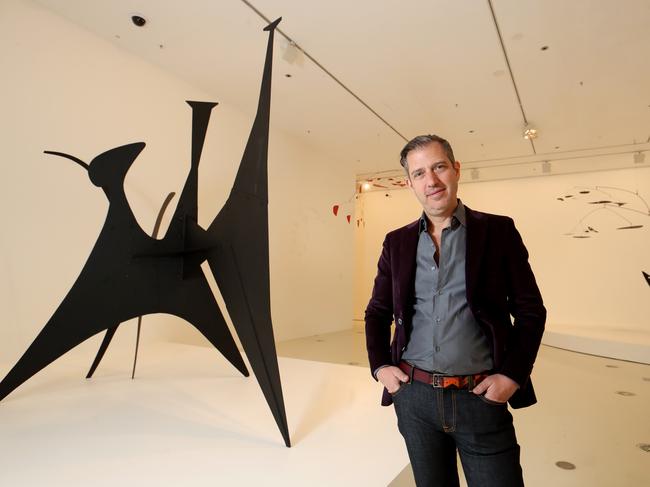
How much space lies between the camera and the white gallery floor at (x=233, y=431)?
1329 millimetres

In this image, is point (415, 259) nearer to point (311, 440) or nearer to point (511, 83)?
point (311, 440)

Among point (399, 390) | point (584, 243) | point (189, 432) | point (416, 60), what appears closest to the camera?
point (399, 390)

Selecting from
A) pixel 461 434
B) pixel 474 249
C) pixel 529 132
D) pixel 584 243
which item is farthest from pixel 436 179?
pixel 584 243

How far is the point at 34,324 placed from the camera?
2760 mm

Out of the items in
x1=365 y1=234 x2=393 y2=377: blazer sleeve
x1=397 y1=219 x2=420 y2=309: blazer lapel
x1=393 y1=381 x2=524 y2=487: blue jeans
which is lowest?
x1=393 y1=381 x2=524 y2=487: blue jeans

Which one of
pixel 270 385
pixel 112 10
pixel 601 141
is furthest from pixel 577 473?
pixel 601 141

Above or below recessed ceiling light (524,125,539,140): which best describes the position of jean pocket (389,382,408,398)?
below

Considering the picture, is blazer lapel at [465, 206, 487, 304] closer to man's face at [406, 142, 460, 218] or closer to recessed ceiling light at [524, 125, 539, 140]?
man's face at [406, 142, 460, 218]

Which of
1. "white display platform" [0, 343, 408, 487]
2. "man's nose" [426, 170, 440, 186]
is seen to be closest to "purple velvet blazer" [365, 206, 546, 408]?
"man's nose" [426, 170, 440, 186]

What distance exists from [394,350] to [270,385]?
2.50 ft

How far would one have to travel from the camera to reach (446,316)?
0.85 meters

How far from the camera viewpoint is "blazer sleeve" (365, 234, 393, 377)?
0.95 meters

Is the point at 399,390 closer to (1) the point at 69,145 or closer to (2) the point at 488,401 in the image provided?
(2) the point at 488,401

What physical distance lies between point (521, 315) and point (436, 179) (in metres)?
0.34
